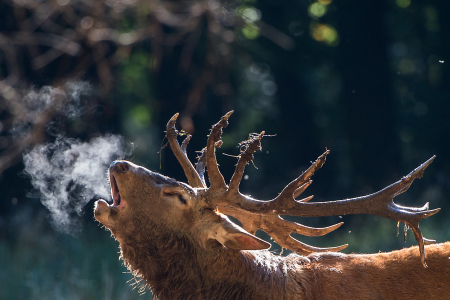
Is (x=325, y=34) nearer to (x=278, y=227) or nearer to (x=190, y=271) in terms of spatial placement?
(x=278, y=227)

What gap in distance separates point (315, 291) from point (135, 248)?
111 cm

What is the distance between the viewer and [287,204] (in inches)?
112

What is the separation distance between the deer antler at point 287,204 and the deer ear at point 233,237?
0.59 feet

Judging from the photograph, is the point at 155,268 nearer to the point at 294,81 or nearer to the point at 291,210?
the point at 291,210

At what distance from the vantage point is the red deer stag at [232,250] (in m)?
2.74

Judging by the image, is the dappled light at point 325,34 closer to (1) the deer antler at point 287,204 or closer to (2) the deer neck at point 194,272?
(1) the deer antler at point 287,204

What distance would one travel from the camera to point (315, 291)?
2.80 m

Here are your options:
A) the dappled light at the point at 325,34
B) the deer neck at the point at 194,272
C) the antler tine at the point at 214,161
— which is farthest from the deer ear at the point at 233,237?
the dappled light at the point at 325,34

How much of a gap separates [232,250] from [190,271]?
28 cm

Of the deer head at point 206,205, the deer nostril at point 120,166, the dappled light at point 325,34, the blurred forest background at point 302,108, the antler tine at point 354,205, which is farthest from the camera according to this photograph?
the dappled light at point 325,34

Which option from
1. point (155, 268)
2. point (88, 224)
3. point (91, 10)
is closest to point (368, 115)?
point (88, 224)

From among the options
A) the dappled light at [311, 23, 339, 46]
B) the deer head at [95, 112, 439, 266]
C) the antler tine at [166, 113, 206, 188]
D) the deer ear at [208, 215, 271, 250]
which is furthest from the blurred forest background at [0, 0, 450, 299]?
the deer ear at [208, 215, 271, 250]

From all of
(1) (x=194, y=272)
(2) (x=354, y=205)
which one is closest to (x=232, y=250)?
(1) (x=194, y=272)

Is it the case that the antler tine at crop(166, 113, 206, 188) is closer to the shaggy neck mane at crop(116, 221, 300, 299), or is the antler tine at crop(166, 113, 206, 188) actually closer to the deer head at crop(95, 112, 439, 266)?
the deer head at crop(95, 112, 439, 266)
